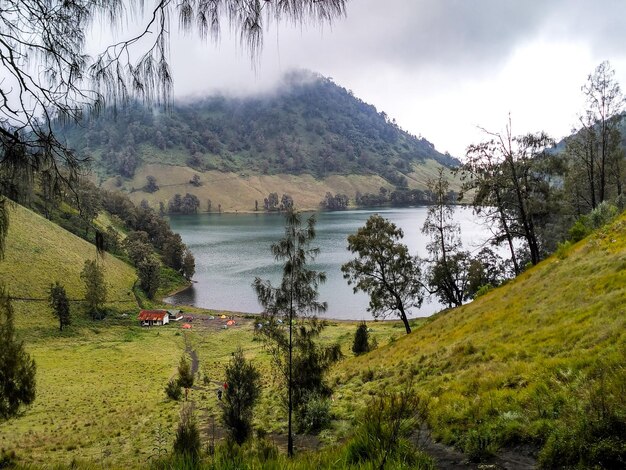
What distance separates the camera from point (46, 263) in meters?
63.8

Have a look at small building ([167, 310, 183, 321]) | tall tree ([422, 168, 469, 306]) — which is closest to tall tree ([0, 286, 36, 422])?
tall tree ([422, 168, 469, 306])

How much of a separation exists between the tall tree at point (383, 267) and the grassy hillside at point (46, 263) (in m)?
47.6

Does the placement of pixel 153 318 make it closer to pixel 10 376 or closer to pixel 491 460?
pixel 10 376

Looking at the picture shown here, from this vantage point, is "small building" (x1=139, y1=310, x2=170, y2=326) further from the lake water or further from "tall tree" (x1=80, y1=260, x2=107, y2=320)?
the lake water

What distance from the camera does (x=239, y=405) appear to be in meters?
12.7

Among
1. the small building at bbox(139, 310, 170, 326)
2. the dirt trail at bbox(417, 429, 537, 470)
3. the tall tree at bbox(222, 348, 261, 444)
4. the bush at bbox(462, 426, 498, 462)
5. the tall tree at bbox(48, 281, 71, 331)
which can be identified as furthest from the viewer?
the small building at bbox(139, 310, 170, 326)

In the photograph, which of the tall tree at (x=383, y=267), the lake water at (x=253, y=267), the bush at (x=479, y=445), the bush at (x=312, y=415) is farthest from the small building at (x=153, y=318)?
the bush at (x=479, y=445)

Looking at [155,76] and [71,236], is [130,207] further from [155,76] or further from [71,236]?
[155,76]

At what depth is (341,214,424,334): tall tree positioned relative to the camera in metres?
30.0

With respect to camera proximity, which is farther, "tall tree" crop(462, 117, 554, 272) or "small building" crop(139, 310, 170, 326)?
"small building" crop(139, 310, 170, 326)

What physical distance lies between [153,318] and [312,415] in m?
55.4

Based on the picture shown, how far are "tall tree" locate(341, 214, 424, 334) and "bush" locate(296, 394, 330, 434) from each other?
59.9 ft

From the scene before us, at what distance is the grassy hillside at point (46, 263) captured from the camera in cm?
5909

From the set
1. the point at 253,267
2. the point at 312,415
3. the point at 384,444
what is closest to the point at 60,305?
the point at 253,267
